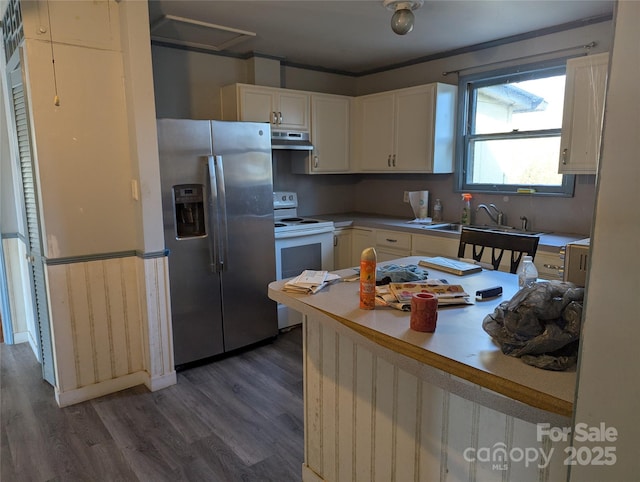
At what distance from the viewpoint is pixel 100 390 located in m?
2.71

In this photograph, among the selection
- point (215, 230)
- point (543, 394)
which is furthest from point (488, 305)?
point (215, 230)

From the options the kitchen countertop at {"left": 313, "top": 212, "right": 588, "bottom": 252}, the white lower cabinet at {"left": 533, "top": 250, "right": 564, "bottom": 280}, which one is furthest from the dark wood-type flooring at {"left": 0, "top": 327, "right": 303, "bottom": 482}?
the white lower cabinet at {"left": 533, "top": 250, "right": 564, "bottom": 280}

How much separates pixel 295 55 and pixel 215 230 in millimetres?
1912

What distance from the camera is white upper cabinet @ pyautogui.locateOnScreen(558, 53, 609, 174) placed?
272cm

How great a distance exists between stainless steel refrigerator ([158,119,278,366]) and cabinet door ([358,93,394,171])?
1351 millimetres

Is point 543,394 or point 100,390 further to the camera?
point 100,390

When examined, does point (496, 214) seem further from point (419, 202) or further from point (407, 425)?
point (407, 425)

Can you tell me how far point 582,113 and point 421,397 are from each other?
2.36m

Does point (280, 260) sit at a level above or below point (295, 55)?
below

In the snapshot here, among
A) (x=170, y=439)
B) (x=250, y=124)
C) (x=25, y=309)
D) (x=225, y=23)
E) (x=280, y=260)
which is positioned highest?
(x=225, y=23)

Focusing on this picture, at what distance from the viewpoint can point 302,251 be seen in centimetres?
372

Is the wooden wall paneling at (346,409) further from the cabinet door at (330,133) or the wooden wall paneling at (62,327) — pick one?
the cabinet door at (330,133)

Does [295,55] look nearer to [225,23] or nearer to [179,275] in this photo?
[225,23]

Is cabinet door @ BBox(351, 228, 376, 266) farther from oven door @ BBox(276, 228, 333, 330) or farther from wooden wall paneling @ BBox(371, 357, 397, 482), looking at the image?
wooden wall paneling @ BBox(371, 357, 397, 482)
